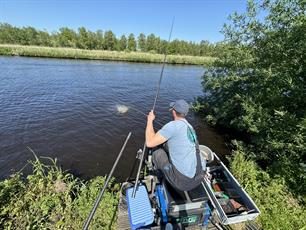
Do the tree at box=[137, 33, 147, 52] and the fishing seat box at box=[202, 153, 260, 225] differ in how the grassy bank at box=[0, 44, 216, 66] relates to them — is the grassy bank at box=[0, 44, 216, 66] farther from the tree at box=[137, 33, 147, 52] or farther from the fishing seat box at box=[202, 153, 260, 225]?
the tree at box=[137, 33, 147, 52]

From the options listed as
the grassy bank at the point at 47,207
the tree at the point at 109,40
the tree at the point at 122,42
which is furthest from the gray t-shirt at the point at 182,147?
the tree at the point at 122,42

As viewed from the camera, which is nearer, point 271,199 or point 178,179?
point 178,179

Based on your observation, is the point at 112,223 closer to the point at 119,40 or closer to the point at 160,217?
the point at 160,217

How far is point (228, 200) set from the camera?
4293mm

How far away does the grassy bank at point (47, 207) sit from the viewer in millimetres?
3400

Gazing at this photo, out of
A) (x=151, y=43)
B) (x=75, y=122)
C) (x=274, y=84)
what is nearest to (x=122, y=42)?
(x=151, y=43)

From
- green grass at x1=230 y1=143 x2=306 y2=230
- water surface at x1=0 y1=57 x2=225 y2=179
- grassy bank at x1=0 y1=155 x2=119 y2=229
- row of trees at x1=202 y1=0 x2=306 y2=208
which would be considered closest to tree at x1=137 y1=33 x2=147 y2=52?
water surface at x1=0 y1=57 x2=225 y2=179

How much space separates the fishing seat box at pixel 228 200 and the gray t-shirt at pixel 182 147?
173 centimetres

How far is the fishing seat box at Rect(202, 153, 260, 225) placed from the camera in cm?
371

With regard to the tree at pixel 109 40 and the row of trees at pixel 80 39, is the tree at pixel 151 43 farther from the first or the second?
the tree at pixel 109 40

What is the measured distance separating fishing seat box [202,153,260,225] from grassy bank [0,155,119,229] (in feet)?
7.84

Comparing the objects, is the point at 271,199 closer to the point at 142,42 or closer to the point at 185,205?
the point at 185,205

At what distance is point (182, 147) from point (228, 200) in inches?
100.0

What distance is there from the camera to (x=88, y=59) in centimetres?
3634
